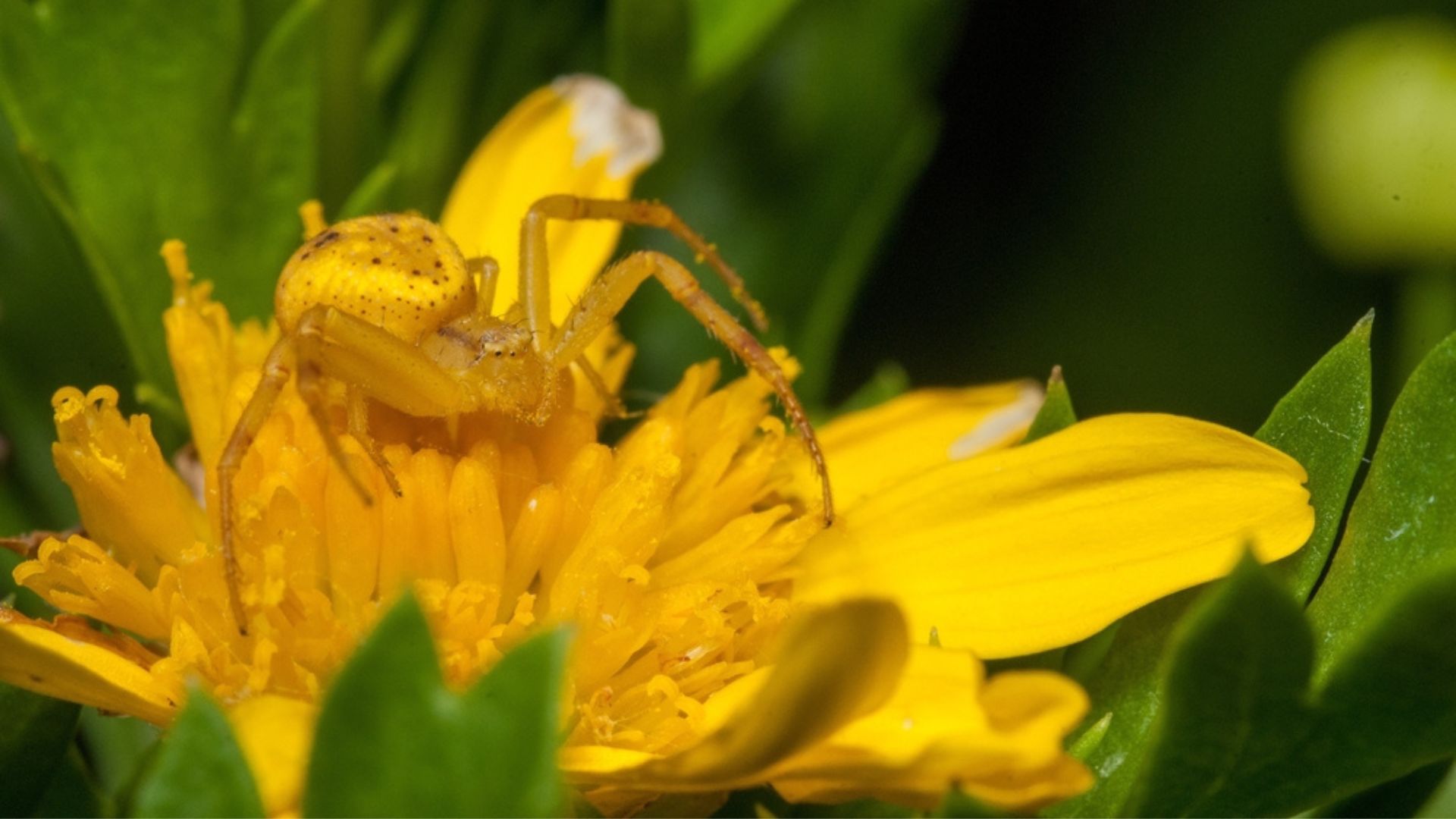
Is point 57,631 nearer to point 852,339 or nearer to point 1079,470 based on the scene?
point 1079,470

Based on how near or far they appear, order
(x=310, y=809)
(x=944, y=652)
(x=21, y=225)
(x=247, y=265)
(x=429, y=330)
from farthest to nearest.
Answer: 1. (x=21, y=225)
2. (x=247, y=265)
3. (x=429, y=330)
4. (x=944, y=652)
5. (x=310, y=809)

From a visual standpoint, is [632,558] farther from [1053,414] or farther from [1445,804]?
[1445,804]

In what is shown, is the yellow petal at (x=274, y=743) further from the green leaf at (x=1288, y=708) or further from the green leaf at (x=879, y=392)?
the green leaf at (x=879, y=392)

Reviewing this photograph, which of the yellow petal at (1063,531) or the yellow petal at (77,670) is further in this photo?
the yellow petal at (1063,531)

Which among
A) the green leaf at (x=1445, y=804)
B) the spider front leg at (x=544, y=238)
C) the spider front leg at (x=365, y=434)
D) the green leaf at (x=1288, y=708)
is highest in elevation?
the spider front leg at (x=544, y=238)

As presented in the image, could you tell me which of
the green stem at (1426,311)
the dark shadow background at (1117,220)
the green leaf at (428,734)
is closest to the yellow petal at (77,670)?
the green leaf at (428,734)

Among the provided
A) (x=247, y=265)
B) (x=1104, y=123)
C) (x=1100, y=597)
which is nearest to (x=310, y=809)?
(x=1100, y=597)
